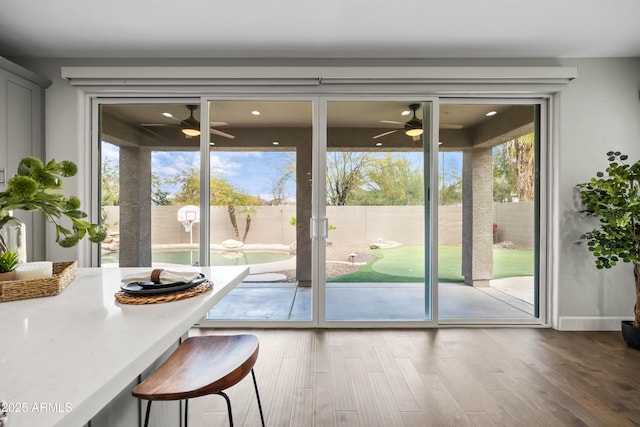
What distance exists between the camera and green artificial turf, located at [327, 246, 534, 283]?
324 centimetres

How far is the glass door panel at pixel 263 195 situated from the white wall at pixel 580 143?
0.72 metres

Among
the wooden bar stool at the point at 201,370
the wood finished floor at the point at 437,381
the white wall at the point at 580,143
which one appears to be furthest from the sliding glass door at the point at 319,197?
the wooden bar stool at the point at 201,370

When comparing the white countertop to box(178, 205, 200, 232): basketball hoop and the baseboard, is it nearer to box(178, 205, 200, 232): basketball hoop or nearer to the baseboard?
box(178, 205, 200, 232): basketball hoop

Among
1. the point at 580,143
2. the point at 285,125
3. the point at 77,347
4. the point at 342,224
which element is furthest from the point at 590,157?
the point at 77,347

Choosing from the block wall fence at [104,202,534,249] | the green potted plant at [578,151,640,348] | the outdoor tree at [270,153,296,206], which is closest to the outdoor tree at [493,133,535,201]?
the block wall fence at [104,202,534,249]

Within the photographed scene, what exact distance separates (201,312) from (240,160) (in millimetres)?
2442

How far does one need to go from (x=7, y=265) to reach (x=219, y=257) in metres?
2.17

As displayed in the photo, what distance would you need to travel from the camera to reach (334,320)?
3180mm

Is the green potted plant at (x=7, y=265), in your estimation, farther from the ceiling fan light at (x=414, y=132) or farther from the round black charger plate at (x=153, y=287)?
the ceiling fan light at (x=414, y=132)

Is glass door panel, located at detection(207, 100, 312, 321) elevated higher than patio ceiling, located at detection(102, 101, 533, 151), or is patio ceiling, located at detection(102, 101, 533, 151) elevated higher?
patio ceiling, located at detection(102, 101, 533, 151)

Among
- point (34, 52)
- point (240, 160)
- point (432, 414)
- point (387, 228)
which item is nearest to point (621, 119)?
point (387, 228)

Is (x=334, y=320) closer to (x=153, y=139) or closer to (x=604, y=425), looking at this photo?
(x=604, y=425)

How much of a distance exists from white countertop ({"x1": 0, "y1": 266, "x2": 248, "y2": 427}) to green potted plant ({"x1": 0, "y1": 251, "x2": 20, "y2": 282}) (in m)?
0.12

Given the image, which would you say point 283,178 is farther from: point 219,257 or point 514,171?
point 514,171
